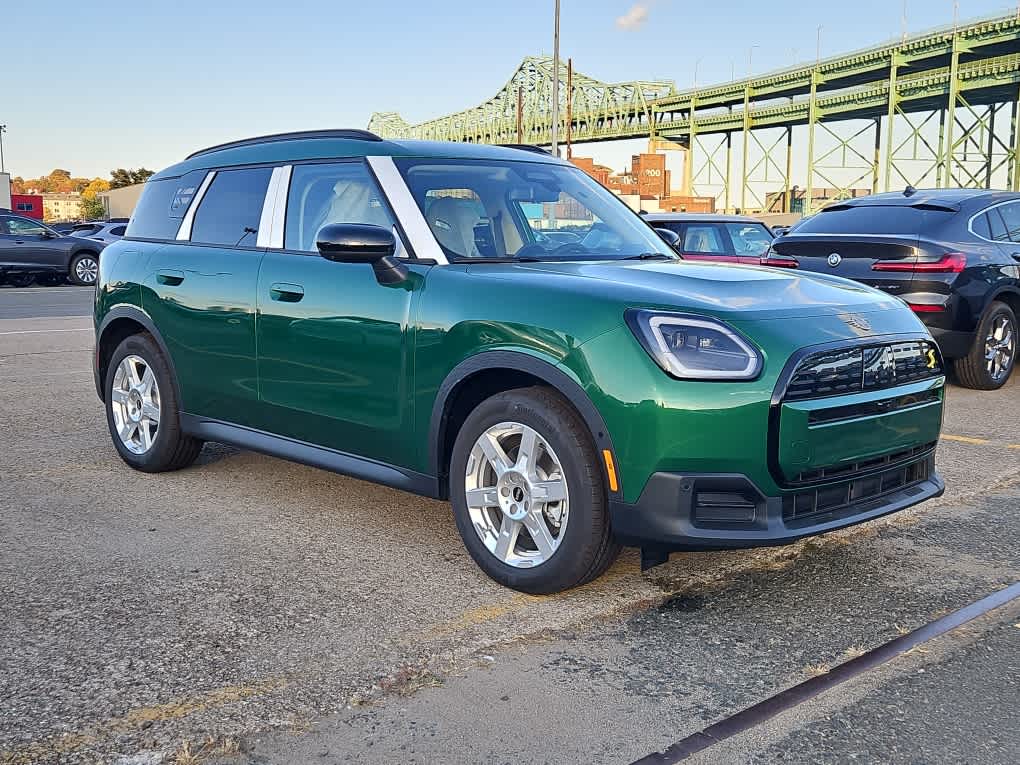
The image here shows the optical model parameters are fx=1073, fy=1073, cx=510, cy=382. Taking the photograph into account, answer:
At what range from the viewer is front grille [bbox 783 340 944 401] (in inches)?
138

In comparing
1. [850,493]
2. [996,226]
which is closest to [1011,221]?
[996,226]

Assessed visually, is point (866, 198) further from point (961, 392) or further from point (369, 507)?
point (369, 507)

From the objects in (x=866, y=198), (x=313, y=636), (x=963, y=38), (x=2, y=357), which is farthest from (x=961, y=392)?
(x=963, y=38)

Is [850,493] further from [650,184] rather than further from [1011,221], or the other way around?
[650,184]

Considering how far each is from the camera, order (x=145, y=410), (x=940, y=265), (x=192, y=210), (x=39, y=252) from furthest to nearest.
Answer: (x=39, y=252)
(x=940, y=265)
(x=145, y=410)
(x=192, y=210)

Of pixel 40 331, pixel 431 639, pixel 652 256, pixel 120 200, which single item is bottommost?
pixel 40 331

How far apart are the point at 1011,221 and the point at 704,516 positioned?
6.89 m

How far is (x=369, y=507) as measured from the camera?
5066 mm

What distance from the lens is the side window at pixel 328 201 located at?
14.8ft

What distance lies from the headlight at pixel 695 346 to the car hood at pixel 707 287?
0.19 feet

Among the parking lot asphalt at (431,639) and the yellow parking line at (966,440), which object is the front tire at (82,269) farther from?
the yellow parking line at (966,440)

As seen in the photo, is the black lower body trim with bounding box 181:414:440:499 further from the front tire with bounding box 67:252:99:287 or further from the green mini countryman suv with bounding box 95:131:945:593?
the front tire with bounding box 67:252:99:287

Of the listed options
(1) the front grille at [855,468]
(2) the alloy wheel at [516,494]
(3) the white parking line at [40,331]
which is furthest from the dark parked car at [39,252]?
(1) the front grille at [855,468]

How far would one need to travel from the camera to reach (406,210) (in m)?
4.38
